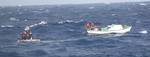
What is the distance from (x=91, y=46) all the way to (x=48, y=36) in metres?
15.4

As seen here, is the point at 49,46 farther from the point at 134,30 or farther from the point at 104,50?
the point at 134,30

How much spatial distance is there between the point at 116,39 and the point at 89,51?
12.1 meters

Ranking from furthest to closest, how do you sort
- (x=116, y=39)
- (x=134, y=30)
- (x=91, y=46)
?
(x=134, y=30) < (x=116, y=39) < (x=91, y=46)

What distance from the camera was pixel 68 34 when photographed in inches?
2987

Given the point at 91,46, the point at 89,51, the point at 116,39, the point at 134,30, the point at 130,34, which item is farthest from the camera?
the point at 134,30

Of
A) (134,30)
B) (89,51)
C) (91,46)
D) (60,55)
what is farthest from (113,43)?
(134,30)

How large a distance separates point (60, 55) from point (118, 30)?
23.4 metres

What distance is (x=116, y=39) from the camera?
2645 inches

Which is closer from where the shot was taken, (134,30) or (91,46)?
(91,46)

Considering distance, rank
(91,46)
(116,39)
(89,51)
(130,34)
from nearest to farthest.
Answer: (89,51)
(91,46)
(116,39)
(130,34)

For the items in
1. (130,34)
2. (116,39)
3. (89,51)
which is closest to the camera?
(89,51)

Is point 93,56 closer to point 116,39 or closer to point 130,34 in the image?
point 116,39

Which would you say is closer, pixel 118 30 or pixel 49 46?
pixel 49 46

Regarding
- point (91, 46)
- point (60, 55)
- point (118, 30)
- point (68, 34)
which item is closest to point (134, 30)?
point (118, 30)
